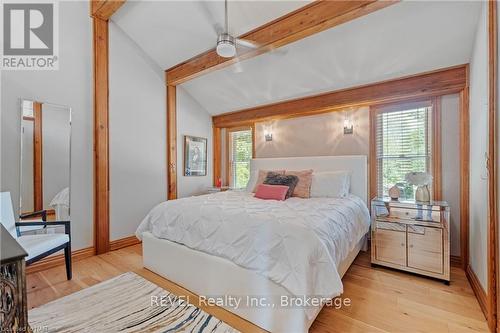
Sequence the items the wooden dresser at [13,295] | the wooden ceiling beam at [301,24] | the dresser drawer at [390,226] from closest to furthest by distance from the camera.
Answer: the wooden dresser at [13,295], the wooden ceiling beam at [301,24], the dresser drawer at [390,226]

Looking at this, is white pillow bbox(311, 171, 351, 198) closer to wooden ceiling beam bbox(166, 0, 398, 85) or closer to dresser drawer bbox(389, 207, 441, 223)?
dresser drawer bbox(389, 207, 441, 223)

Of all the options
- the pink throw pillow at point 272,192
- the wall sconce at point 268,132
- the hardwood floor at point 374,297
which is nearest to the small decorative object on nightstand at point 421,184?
the hardwood floor at point 374,297

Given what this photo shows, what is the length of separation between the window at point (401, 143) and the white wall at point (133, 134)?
3.53m

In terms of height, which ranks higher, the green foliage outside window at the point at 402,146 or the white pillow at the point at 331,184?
the green foliage outside window at the point at 402,146

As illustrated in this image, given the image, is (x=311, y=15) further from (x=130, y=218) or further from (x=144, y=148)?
(x=130, y=218)

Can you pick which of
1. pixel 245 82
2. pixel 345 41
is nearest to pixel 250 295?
pixel 345 41

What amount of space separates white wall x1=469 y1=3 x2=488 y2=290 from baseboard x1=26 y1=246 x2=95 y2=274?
14.0ft

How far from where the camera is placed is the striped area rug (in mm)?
1697

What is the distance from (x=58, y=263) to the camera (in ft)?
9.14

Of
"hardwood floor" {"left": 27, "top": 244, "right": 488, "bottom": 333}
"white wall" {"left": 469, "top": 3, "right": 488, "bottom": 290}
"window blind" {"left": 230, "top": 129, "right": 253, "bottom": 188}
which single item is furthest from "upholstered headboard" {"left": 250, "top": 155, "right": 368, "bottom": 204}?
"white wall" {"left": 469, "top": 3, "right": 488, "bottom": 290}

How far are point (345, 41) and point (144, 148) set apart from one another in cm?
330

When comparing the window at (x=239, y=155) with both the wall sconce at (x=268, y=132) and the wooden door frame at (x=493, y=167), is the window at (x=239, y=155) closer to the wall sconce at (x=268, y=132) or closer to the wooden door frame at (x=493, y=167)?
the wall sconce at (x=268, y=132)

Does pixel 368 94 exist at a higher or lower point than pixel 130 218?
higher

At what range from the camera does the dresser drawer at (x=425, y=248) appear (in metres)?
2.33
